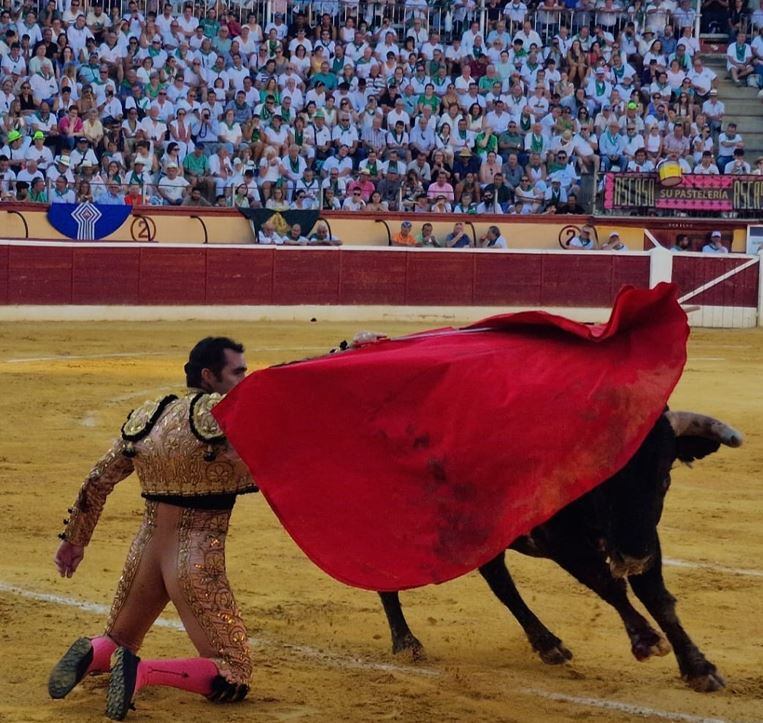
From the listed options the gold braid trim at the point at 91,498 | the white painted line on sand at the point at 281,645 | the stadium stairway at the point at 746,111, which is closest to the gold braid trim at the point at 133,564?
the gold braid trim at the point at 91,498

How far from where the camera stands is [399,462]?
12.7 ft

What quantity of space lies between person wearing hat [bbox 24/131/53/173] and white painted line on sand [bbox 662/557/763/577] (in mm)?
11562

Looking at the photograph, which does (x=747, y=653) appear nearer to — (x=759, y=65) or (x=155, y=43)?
(x=155, y=43)

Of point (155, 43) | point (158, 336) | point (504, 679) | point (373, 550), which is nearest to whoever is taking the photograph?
point (373, 550)

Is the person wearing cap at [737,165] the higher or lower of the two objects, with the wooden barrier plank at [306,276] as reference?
higher

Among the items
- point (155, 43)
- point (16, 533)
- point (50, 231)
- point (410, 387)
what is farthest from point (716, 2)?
point (410, 387)

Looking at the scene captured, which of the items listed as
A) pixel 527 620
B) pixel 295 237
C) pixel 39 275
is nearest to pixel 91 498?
pixel 527 620

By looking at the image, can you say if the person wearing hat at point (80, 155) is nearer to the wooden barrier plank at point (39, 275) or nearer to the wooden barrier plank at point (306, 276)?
the wooden barrier plank at point (39, 275)

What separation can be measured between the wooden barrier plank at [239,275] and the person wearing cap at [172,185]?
2.47 ft

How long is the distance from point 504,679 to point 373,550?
88cm

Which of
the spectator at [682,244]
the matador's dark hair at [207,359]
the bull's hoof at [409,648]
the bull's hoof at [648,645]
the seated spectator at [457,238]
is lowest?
the spectator at [682,244]

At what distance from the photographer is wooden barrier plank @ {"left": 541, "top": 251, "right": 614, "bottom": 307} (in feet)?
60.0

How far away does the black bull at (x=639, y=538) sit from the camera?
4.12 meters

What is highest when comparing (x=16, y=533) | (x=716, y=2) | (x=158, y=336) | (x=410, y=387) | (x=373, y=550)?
(x=716, y=2)
